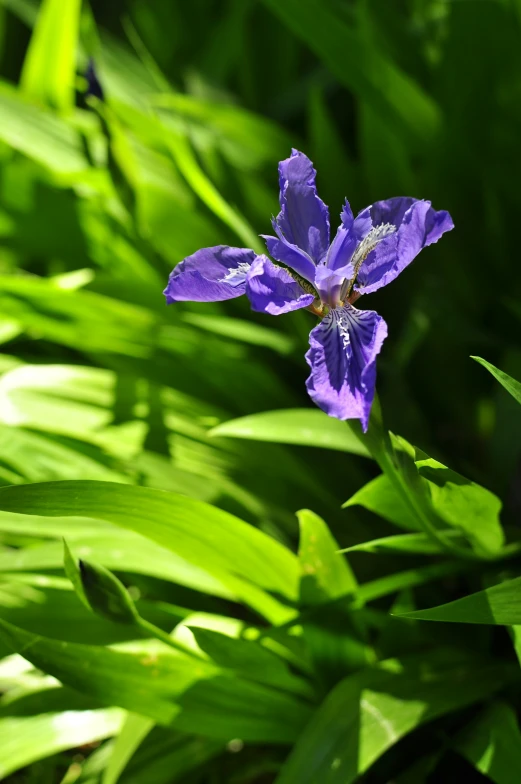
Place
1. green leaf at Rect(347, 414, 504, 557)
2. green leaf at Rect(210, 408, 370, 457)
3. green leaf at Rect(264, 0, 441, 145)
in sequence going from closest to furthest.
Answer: green leaf at Rect(347, 414, 504, 557) < green leaf at Rect(210, 408, 370, 457) < green leaf at Rect(264, 0, 441, 145)

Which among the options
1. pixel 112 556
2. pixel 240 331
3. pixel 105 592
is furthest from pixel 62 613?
pixel 240 331

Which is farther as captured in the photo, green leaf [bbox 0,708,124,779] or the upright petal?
green leaf [bbox 0,708,124,779]

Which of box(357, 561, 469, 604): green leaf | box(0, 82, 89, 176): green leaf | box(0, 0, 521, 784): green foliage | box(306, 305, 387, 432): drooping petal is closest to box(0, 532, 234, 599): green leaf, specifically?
box(0, 0, 521, 784): green foliage

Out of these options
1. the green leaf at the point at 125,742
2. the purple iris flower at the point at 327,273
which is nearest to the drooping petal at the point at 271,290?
the purple iris flower at the point at 327,273

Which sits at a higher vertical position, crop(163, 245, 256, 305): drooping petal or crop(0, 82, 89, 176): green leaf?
crop(0, 82, 89, 176): green leaf

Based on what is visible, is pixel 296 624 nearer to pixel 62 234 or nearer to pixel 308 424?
pixel 308 424

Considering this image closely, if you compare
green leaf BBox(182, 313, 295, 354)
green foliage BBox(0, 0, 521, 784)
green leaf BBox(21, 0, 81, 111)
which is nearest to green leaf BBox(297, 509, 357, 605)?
green foliage BBox(0, 0, 521, 784)

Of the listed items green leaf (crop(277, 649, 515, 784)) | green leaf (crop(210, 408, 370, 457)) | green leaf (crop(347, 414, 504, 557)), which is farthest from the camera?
green leaf (crop(210, 408, 370, 457))

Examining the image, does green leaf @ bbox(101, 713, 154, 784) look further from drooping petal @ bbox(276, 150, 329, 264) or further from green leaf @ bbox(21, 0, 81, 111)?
green leaf @ bbox(21, 0, 81, 111)

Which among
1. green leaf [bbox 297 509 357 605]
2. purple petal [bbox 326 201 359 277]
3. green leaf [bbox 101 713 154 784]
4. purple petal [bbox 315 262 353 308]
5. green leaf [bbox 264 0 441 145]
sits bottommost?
green leaf [bbox 101 713 154 784]
